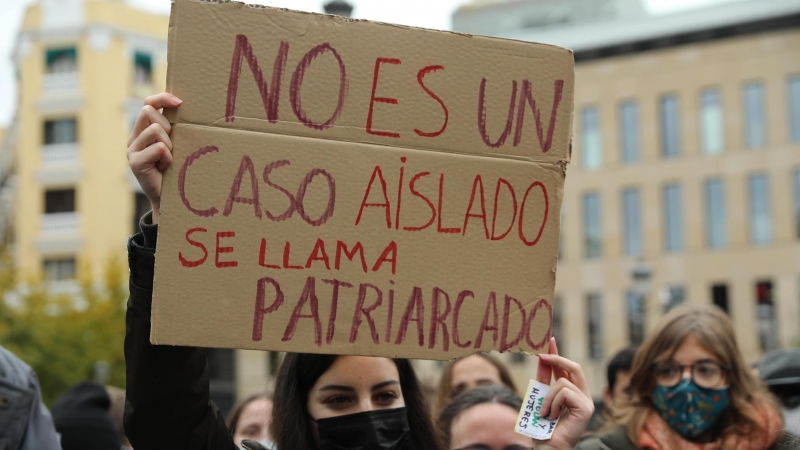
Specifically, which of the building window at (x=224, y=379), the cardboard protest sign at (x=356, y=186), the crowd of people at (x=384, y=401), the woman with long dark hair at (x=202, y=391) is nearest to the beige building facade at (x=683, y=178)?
the building window at (x=224, y=379)

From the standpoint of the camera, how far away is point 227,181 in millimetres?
2531

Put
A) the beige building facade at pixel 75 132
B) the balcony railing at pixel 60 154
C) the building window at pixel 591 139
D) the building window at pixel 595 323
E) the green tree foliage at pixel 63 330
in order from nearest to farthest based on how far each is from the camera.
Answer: the green tree foliage at pixel 63 330, the beige building facade at pixel 75 132, the balcony railing at pixel 60 154, the building window at pixel 595 323, the building window at pixel 591 139

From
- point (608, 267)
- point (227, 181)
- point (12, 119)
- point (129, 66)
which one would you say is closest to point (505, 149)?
point (227, 181)

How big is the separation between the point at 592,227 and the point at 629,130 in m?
3.67

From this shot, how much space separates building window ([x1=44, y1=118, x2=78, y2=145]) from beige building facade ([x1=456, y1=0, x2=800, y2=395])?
1626 cm

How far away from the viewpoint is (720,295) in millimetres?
36188

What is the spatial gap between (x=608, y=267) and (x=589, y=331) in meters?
2.34

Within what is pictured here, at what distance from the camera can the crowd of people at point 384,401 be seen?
2.50 m

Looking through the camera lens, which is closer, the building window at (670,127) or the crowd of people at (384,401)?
the crowd of people at (384,401)

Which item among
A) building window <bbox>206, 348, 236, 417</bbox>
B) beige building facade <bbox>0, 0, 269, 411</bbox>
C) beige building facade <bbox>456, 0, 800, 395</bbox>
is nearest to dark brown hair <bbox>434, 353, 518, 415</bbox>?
beige building facade <bbox>0, 0, 269, 411</bbox>

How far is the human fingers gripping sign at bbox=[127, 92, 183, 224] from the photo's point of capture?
8.07ft

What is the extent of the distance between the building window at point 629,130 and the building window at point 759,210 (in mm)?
4084

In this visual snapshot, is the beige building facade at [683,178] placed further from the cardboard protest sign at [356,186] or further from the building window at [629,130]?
the cardboard protest sign at [356,186]

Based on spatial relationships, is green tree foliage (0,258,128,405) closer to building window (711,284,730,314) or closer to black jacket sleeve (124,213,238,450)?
building window (711,284,730,314)
